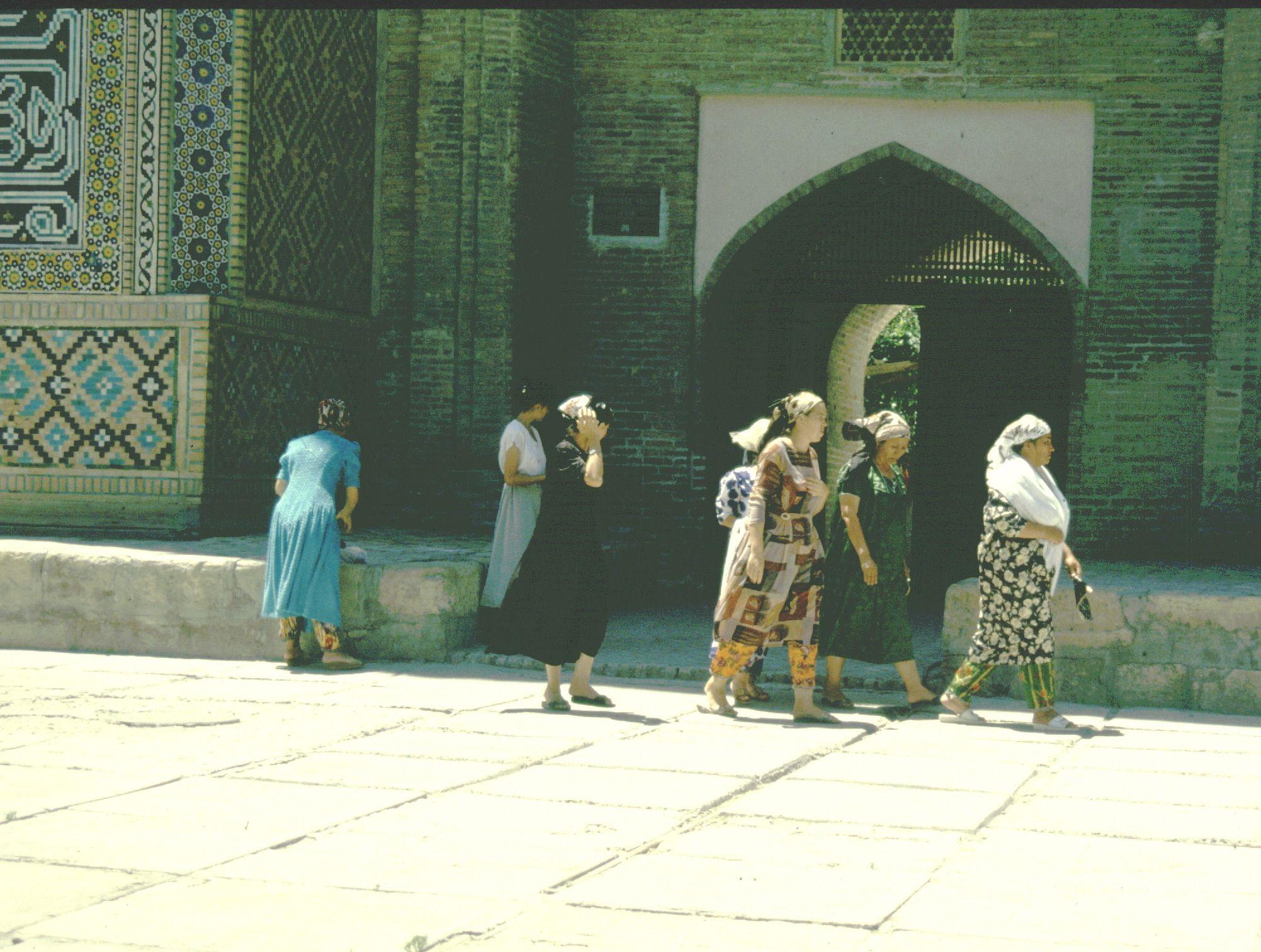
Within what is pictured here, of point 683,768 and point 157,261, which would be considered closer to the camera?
point 683,768

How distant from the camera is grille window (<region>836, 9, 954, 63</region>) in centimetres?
1148

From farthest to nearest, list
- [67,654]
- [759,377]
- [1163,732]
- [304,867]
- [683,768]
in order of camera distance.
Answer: [759,377]
[67,654]
[1163,732]
[683,768]
[304,867]

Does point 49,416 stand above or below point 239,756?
above

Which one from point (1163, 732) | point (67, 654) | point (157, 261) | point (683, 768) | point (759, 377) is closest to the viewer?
point (683, 768)

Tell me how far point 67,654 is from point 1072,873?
6.12 meters

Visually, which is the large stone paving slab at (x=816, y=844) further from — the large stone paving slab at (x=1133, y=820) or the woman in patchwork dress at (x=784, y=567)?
the woman in patchwork dress at (x=784, y=567)

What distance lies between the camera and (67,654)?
8.76 metres

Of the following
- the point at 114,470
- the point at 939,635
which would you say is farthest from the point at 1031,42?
the point at 114,470

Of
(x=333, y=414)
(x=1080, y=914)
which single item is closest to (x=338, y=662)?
(x=333, y=414)

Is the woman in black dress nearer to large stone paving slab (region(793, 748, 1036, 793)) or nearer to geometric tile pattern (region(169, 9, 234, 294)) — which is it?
large stone paving slab (region(793, 748, 1036, 793))

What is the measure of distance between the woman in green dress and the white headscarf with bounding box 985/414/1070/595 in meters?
0.46

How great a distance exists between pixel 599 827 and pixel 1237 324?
307 inches

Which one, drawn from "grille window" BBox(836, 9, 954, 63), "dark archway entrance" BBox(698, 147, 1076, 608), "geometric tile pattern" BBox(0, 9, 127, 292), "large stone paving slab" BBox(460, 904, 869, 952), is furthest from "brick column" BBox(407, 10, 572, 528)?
"large stone paving slab" BBox(460, 904, 869, 952)

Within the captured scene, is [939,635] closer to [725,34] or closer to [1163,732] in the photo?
[1163,732]
